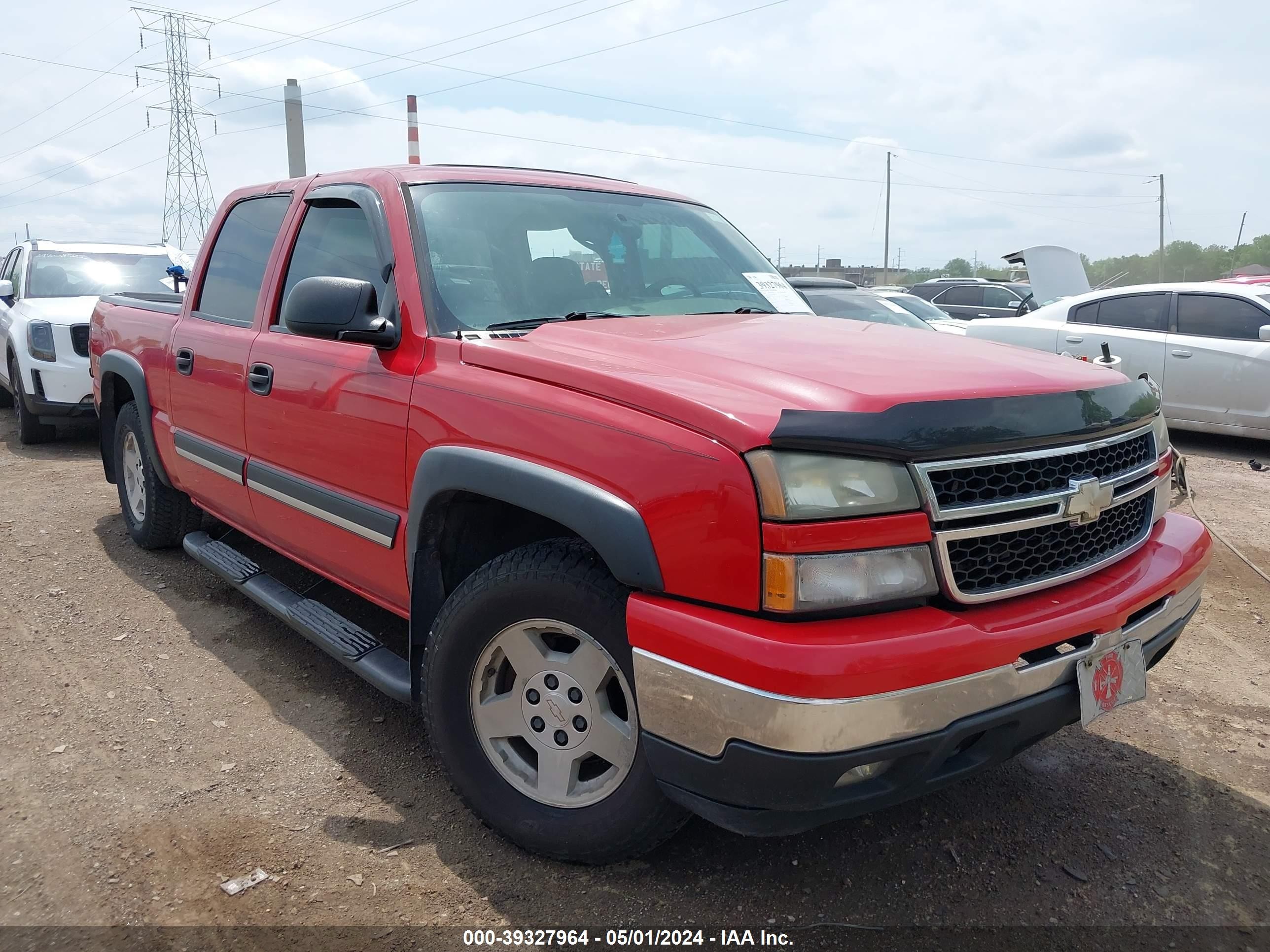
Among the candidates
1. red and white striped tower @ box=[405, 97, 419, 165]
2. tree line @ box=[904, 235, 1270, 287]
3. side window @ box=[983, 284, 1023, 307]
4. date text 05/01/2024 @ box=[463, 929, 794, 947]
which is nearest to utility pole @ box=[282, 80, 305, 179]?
red and white striped tower @ box=[405, 97, 419, 165]

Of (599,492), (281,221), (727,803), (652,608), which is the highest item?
(281,221)

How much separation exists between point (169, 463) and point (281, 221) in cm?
145

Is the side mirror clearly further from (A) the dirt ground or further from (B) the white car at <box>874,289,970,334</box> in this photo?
(B) the white car at <box>874,289,970,334</box>

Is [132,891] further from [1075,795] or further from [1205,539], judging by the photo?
[1205,539]

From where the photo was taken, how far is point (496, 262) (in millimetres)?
2975

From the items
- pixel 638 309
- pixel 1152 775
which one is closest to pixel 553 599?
pixel 638 309

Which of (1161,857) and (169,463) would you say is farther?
(169,463)

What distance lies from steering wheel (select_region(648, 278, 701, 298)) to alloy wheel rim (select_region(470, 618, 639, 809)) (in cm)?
138

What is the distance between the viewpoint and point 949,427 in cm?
199

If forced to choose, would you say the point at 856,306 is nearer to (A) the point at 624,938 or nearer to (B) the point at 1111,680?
(B) the point at 1111,680

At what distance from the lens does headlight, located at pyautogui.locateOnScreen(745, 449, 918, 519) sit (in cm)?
188

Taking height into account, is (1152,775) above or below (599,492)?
below

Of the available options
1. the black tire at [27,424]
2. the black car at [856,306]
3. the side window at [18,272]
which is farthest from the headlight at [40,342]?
the black car at [856,306]

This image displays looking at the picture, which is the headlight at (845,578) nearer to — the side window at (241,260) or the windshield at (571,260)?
the windshield at (571,260)
